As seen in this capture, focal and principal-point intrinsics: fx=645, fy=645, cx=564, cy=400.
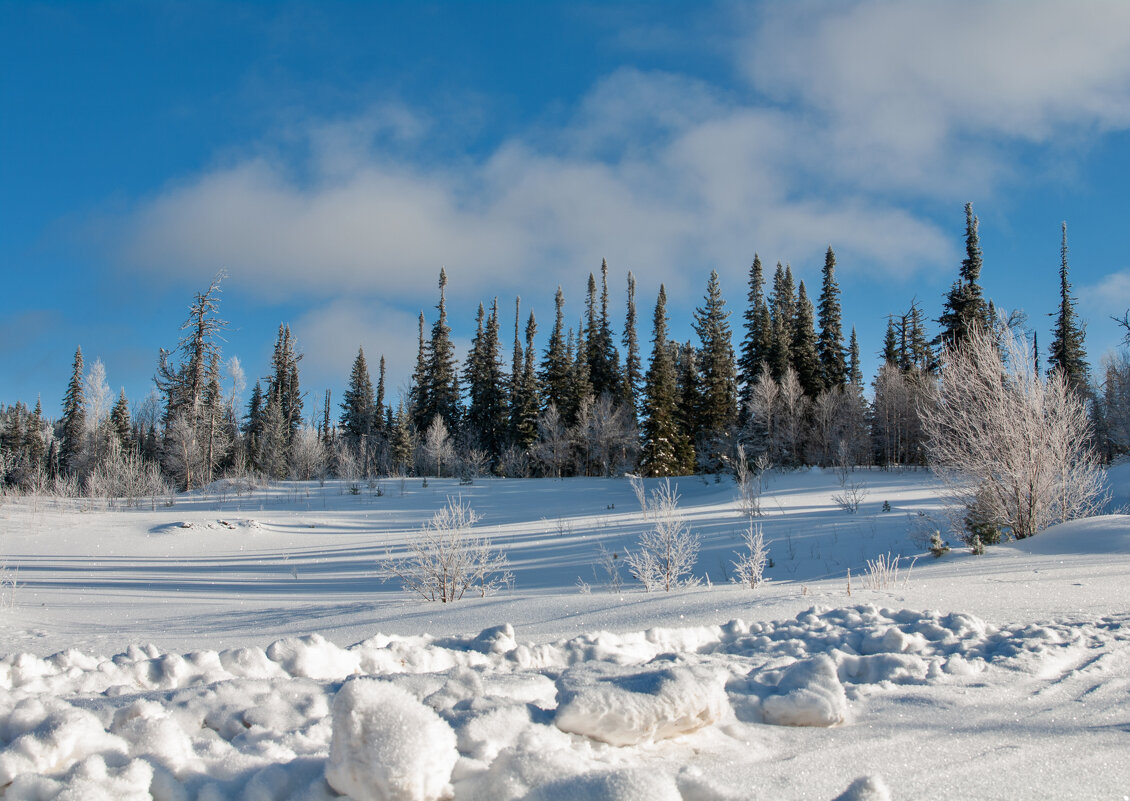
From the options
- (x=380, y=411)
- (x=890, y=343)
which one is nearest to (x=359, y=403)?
(x=380, y=411)

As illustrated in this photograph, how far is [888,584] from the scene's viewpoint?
6523 millimetres

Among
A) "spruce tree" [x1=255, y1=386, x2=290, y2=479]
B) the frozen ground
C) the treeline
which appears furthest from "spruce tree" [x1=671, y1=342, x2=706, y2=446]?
the frozen ground

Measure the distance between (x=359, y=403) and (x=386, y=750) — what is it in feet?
191

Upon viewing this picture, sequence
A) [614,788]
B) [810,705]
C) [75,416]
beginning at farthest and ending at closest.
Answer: [75,416], [810,705], [614,788]

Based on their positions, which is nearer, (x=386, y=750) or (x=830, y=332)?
(x=386, y=750)

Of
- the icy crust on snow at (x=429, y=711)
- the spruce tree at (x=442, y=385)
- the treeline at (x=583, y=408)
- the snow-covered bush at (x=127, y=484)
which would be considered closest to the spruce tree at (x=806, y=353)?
the treeline at (x=583, y=408)

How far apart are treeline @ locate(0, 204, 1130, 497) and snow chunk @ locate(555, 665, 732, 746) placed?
2561cm

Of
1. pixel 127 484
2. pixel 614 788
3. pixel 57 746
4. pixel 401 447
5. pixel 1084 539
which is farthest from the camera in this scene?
pixel 401 447

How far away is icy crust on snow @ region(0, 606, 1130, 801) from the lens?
1886mm

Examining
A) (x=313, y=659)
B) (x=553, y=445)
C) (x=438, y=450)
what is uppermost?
(x=553, y=445)

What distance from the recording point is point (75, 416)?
4931 centimetres

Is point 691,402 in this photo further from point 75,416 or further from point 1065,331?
point 75,416

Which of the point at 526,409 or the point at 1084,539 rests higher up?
the point at 526,409

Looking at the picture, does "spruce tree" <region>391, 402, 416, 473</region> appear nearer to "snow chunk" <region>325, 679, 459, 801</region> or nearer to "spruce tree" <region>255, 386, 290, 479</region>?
"spruce tree" <region>255, 386, 290, 479</region>
